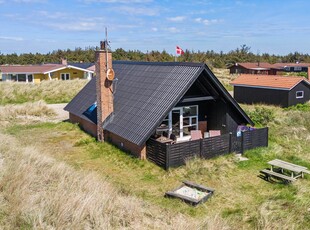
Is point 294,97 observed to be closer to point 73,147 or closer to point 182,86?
point 182,86

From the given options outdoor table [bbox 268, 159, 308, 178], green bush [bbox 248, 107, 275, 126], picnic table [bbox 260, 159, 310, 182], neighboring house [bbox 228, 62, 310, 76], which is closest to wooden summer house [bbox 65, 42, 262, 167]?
picnic table [bbox 260, 159, 310, 182]

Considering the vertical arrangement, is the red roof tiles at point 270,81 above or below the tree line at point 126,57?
below

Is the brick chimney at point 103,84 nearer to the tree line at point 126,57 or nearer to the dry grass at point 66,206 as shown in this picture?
the dry grass at point 66,206

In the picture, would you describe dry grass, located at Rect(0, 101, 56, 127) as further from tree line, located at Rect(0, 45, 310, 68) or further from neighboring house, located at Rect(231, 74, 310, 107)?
tree line, located at Rect(0, 45, 310, 68)

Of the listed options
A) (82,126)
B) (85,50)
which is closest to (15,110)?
(82,126)

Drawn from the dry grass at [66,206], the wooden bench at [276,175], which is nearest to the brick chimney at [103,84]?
the dry grass at [66,206]

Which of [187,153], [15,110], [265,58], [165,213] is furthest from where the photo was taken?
[265,58]
